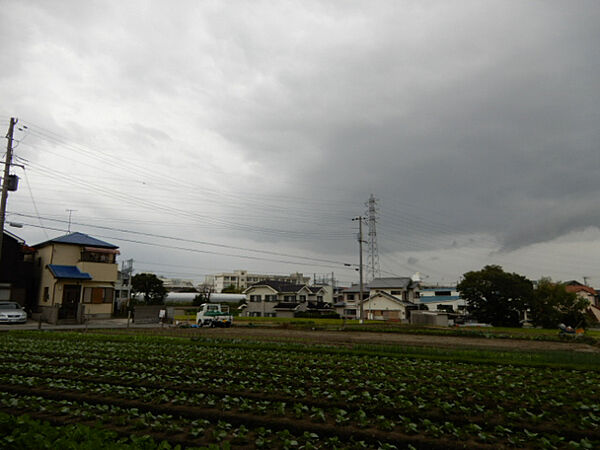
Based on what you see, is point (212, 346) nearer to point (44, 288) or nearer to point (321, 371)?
point (321, 371)

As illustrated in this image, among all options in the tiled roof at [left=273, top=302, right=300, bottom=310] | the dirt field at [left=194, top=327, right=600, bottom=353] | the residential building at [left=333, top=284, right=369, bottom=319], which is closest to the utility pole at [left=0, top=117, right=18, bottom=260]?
the dirt field at [left=194, top=327, right=600, bottom=353]

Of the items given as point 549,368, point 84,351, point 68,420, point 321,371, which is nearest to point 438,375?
point 321,371

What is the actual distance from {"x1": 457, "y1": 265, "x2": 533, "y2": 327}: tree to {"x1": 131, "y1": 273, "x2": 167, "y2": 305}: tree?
5105cm

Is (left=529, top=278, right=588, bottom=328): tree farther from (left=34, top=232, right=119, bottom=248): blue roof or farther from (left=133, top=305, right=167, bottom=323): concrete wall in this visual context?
(left=34, top=232, right=119, bottom=248): blue roof

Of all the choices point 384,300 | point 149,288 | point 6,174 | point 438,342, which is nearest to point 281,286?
point 384,300

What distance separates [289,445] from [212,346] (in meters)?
15.0

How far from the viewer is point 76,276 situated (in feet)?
131

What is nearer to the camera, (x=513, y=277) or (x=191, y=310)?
(x=513, y=277)

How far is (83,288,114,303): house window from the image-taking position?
4238 centimetres

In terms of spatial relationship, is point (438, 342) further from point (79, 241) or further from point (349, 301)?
point (349, 301)

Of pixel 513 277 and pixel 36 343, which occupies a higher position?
pixel 513 277

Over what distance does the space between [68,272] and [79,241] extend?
434 cm

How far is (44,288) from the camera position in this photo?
4144cm

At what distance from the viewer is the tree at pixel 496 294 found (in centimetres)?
5138
